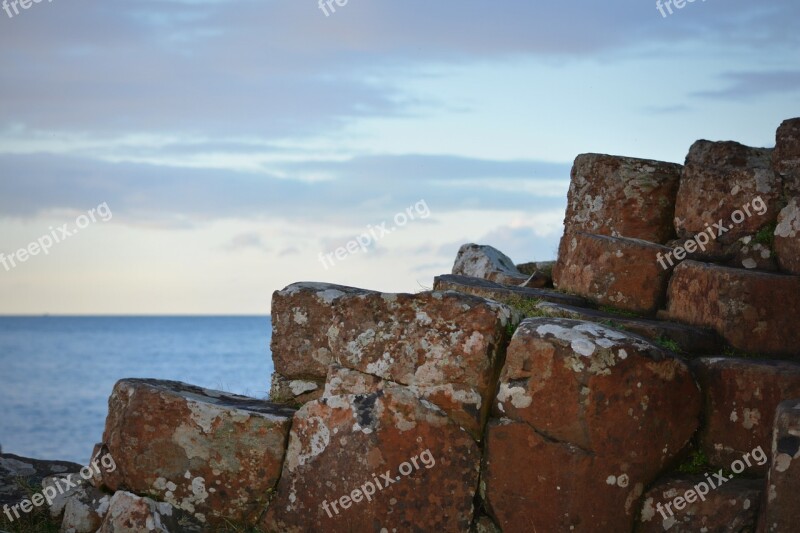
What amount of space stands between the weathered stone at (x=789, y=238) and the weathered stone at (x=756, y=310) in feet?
1.07

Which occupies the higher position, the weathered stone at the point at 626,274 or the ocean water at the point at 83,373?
the weathered stone at the point at 626,274

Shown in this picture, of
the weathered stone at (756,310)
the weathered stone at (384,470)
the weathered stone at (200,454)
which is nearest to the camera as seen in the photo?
the weathered stone at (384,470)

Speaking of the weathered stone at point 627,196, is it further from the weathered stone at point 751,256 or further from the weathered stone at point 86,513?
the weathered stone at point 86,513

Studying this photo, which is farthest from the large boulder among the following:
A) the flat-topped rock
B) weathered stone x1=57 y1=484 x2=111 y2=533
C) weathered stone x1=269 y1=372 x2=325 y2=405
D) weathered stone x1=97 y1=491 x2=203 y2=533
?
the flat-topped rock

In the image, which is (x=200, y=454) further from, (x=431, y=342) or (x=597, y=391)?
(x=597, y=391)

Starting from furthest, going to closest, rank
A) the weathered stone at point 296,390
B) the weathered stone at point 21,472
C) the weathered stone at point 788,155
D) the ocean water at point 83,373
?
the ocean water at point 83,373
the weathered stone at point 788,155
the weathered stone at point 21,472
the weathered stone at point 296,390

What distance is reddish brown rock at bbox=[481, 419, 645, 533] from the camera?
754 cm

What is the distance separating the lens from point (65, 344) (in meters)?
106

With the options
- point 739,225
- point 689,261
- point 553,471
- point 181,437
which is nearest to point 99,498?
point 181,437

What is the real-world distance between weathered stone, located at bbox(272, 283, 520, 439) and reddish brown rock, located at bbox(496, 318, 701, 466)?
213mm

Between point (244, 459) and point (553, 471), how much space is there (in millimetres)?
2660

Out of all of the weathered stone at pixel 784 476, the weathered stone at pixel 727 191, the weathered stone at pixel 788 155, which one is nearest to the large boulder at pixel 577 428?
the weathered stone at pixel 784 476

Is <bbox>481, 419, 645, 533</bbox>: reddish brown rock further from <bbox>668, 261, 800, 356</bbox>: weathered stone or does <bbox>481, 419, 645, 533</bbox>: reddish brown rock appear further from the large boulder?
<bbox>668, 261, 800, 356</bbox>: weathered stone

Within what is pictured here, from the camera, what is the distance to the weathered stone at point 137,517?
7.79m
